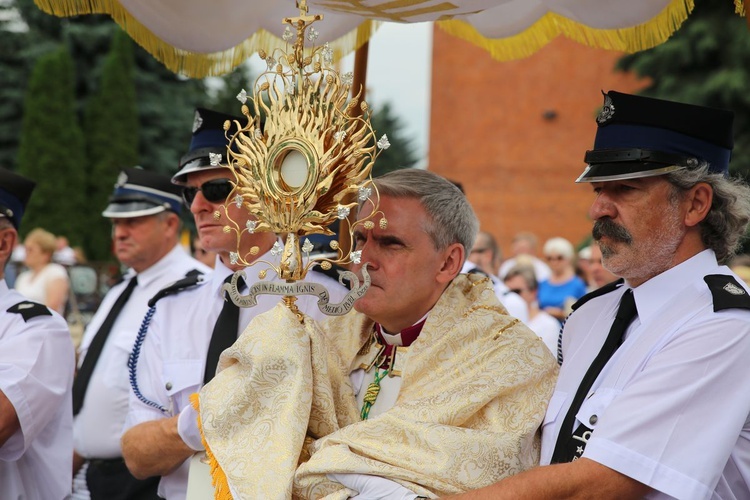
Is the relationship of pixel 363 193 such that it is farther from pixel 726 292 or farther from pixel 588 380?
pixel 726 292

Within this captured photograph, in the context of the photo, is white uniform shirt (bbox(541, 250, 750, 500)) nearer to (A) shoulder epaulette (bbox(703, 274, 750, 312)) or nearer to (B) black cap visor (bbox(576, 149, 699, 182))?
(A) shoulder epaulette (bbox(703, 274, 750, 312))

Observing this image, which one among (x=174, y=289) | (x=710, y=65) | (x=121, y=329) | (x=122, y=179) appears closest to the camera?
(x=174, y=289)

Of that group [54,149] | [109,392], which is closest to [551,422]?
→ [109,392]

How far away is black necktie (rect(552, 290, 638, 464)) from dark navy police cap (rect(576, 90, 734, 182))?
41cm

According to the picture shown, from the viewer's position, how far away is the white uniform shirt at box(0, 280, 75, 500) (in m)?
3.73

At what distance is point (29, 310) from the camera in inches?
154

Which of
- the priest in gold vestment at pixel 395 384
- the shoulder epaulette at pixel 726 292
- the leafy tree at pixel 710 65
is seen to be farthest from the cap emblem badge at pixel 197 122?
the leafy tree at pixel 710 65

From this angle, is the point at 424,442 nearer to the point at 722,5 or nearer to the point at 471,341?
the point at 471,341

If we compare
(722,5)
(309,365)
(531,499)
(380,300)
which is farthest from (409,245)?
(722,5)

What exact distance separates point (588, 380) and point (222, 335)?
54.6 inches

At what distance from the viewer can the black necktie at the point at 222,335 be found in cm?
348

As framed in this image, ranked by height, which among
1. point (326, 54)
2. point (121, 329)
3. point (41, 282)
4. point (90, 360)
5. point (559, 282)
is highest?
point (326, 54)

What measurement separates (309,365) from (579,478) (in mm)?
837

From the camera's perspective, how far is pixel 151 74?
88.7 ft
